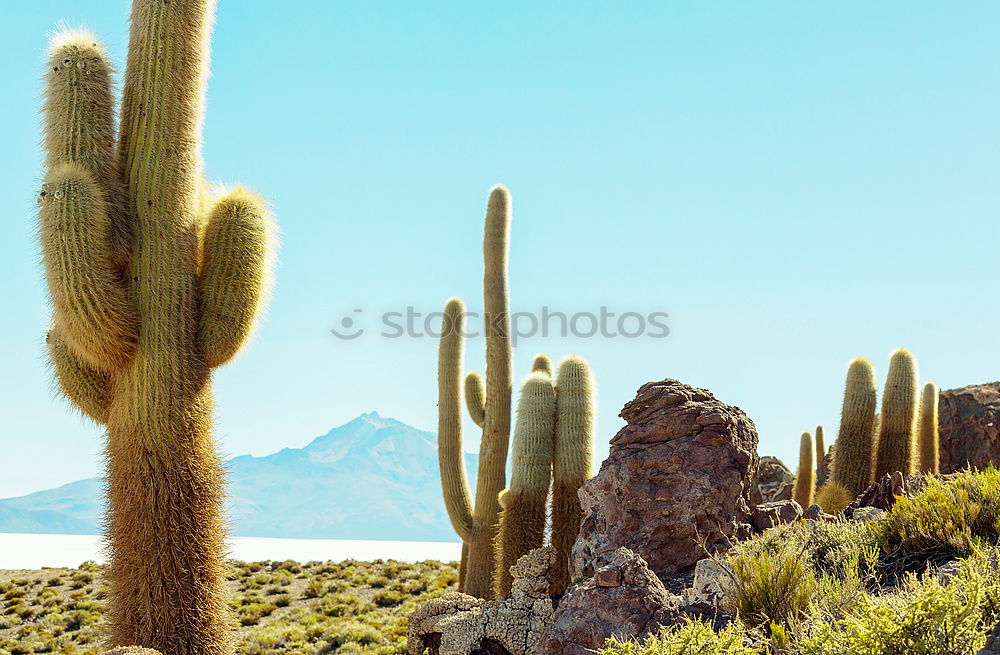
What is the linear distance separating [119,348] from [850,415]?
11.8 m

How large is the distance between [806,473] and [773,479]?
11.7 ft

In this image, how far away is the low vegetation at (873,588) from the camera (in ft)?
13.1

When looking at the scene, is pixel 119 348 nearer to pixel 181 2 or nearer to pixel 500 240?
pixel 181 2

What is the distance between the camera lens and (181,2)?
898 cm

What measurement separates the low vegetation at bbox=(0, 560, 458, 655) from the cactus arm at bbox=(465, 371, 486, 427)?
3.98 meters

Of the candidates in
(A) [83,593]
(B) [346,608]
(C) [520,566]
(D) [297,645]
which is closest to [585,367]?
(C) [520,566]

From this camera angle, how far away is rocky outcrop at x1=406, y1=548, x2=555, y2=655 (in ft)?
26.9

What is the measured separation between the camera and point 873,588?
547 cm

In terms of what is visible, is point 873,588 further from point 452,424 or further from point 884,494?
point 452,424

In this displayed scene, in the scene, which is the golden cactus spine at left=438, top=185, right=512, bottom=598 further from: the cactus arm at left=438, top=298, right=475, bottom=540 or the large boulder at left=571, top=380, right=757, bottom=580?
the large boulder at left=571, top=380, right=757, bottom=580

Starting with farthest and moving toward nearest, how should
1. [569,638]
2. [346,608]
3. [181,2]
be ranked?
[346,608], [181,2], [569,638]

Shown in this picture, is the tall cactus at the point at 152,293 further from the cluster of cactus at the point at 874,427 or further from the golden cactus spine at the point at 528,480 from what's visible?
the cluster of cactus at the point at 874,427

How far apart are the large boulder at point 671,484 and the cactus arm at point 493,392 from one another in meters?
5.63

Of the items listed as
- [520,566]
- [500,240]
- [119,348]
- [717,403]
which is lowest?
[520,566]
